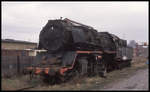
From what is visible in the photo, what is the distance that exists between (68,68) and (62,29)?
2403mm

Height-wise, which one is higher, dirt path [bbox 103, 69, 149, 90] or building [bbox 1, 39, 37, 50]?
building [bbox 1, 39, 37, 50]

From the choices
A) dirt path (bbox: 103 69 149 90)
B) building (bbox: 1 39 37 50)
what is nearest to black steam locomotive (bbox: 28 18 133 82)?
dirt path (bbox: 103 69 149 90)

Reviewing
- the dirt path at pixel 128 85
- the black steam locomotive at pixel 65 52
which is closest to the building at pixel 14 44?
the black steam locomotive at pixel 65 52

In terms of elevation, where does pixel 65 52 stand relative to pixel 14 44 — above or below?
below

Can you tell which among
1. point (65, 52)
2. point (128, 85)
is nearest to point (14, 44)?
point (65, 52)

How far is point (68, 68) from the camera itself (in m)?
12.8

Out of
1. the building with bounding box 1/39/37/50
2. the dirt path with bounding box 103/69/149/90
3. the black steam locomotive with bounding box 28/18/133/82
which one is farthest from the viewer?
the building with bounding box 1/39/37/50

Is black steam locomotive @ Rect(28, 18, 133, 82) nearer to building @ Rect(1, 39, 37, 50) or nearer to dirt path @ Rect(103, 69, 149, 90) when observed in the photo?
dirt path @ Rect(103, 69, 149, 90)

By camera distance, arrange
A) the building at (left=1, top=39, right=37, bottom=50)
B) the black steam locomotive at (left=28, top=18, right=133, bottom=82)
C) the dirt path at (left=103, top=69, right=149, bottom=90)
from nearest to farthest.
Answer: the dirt path at (left=103, top=69, right=149, bottom=90)
the black steam locomotive at (left=28, top=18, right=133, bottom=82)
the building at (left=1, top=39, right=37, bottom=50)

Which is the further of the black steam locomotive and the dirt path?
the black steam locomotive

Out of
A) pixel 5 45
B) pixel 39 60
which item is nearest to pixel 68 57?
pixel 39 60

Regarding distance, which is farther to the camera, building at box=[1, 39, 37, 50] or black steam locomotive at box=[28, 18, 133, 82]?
building at box=[1, 39, 37, 50]

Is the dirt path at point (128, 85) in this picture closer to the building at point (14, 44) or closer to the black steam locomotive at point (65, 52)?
the black steam locomotive at point (65, 52)

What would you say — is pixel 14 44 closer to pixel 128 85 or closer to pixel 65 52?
pixel 65 52
